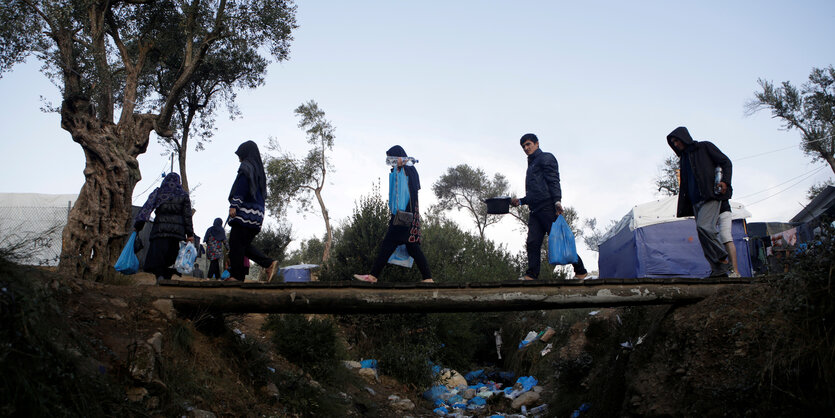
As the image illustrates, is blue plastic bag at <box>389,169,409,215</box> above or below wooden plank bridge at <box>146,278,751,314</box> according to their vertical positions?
above

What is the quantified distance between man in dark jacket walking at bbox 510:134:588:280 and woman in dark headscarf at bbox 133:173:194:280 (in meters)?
4.49

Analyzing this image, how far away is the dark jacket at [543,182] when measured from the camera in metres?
7.38

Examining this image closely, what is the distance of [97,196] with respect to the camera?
8750mm

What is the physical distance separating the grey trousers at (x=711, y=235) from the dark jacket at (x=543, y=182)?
5.50ft

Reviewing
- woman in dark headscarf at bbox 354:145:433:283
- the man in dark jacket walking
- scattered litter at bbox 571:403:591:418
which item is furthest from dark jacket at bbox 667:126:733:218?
woman in dark headscarf at bbox 354:145:433:283

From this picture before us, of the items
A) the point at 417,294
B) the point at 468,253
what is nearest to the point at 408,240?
the point at 417,294

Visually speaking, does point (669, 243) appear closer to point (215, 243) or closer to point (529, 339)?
point (529, 339)

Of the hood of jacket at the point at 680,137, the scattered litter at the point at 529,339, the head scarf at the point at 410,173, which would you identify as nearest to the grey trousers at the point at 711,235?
the hood of jacket at the point at 680,137

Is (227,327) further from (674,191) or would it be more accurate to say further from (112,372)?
(674,191)

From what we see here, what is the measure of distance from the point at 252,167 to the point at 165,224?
55.2 inches

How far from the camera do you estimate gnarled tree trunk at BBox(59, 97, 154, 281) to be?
8.36m

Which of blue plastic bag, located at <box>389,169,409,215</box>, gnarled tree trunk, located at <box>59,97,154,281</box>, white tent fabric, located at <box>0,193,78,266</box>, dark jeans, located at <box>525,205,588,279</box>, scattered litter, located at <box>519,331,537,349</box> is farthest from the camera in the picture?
white tent fabric, located at <box>0,193,78,266</box>

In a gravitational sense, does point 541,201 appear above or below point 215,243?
below

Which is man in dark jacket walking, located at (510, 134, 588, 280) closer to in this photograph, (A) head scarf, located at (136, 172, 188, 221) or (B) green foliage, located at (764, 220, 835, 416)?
(B) green foliage, located at (764, 220, 835, 416)
